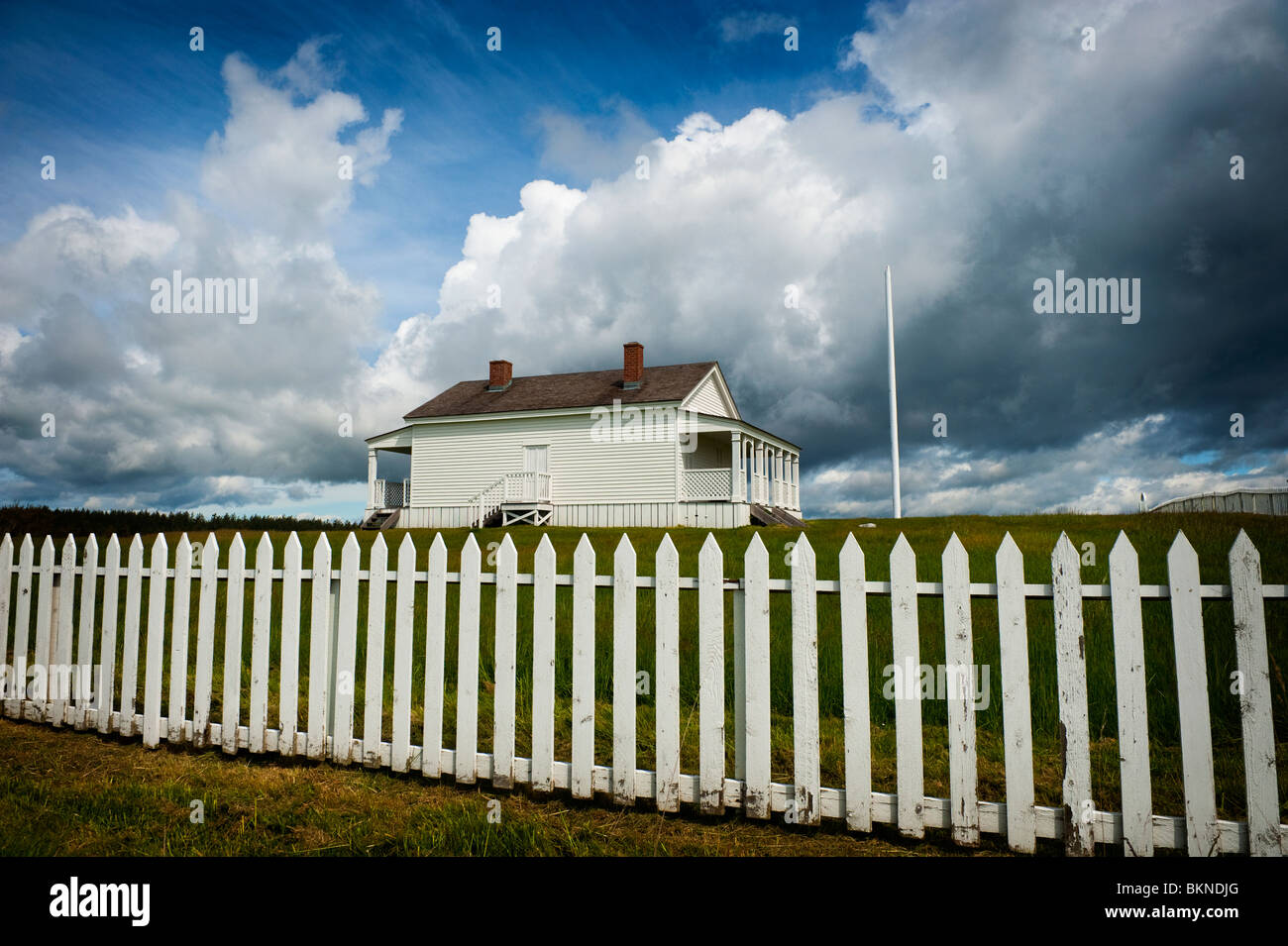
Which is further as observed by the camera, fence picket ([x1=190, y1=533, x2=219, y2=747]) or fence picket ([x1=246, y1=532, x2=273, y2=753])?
fence picket ([x1=190, y1=533, x2=219, y2=747])

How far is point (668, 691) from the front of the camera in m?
4.06

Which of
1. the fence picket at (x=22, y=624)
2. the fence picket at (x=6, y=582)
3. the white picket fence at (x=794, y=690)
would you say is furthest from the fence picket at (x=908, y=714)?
the fence picket at (x=6, y=582)

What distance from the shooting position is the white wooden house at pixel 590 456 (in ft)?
90.3

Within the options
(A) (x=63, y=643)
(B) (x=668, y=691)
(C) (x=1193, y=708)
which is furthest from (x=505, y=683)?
(A) (x=63, y=643)

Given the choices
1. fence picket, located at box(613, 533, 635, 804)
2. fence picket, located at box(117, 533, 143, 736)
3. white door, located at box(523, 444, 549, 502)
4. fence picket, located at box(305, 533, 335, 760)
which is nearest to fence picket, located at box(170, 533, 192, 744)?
fence picket, located at box(117, 533, 143, 736)

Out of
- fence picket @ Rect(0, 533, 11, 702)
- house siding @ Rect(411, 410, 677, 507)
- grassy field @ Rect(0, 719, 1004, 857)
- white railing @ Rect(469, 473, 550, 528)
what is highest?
house siding @ Rect(411, 410, 677, 507)

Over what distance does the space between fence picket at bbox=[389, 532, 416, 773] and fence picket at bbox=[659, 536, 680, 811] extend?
5.47ft

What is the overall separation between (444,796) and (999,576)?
325 centimetres

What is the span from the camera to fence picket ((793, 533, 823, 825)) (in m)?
3.85

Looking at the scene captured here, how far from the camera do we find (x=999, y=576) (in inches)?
145

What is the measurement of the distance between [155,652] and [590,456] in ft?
76.8

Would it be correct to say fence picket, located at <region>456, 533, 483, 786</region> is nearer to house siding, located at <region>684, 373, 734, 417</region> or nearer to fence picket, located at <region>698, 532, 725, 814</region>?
fence picket, located at <region>698, 532, 725, 814</region>
